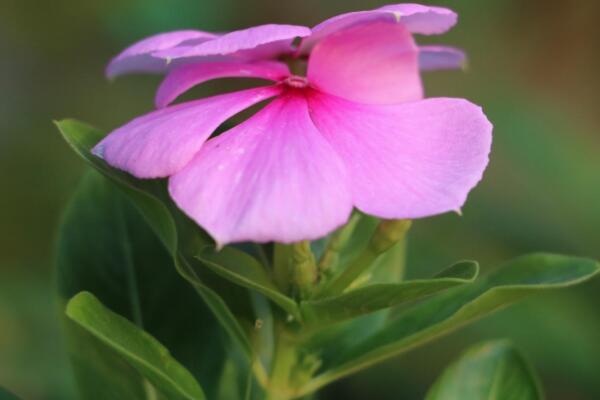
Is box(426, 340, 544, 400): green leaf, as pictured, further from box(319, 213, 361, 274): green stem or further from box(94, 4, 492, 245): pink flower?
box(94, 4, 492, 245): pink flower

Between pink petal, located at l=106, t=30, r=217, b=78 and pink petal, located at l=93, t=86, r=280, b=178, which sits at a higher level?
pink petal, located at l=106, t=30, r=217, b=78

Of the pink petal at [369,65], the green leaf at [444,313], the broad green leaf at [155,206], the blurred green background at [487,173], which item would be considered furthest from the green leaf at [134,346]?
the blurred green background at [487,173]

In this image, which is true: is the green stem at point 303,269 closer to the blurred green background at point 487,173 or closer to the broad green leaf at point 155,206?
the broad green leaf at point 155,206

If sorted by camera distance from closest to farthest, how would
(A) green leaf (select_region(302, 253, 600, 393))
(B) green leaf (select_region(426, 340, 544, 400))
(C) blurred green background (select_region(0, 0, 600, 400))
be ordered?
(A) green leaf (select_region(302, 253, 600, 393)) < (B) green leaf (select_region(426, 340, 544, 400)) < (C) blurred green background (select_region(0, 0, 600, 400))

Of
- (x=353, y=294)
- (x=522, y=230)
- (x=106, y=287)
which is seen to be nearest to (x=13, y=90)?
(x=522, y=230)

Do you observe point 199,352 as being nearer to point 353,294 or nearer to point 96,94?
point 353,294

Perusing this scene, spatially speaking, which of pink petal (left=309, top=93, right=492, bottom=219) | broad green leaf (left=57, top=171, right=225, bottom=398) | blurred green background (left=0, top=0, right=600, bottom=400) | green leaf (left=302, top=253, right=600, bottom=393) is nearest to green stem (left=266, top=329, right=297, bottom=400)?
green leaf (left=302, top=253, right=600, bottom=393)

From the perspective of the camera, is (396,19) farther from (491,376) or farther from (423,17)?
(491,376)

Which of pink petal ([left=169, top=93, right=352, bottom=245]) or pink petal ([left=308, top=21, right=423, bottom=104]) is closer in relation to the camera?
pink petal ([left=169, top=93, right=352, bottom=245])
